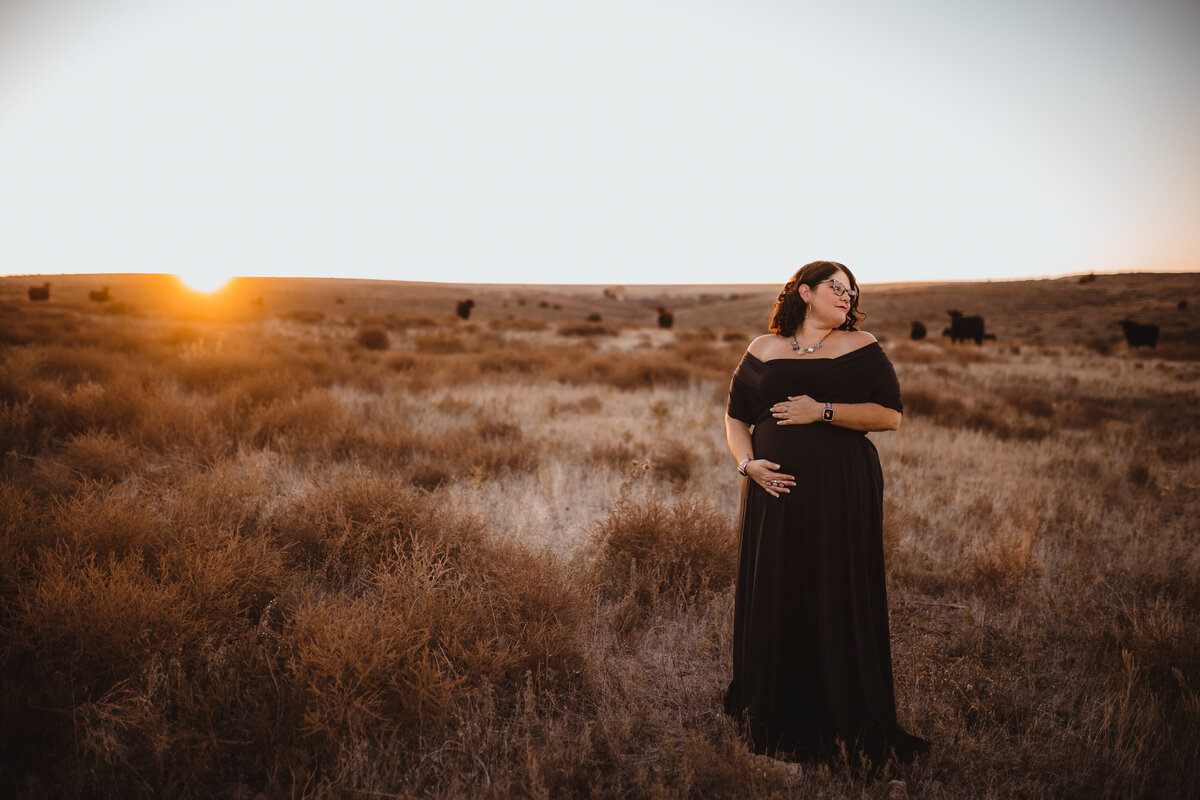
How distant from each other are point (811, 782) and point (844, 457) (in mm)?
1368

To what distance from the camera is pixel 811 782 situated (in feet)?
7.30

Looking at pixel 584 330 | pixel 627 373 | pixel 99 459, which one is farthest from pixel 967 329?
pixel 99 459

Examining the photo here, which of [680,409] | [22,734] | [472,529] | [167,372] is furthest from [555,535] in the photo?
[167,372]

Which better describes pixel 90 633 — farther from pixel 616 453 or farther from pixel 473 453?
pixel 616 453

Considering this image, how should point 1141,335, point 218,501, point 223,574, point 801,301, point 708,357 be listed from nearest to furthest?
point 801,301, point 223,574, point 218,501, point 708,357, point 1141,335

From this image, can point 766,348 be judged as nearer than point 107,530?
Yes

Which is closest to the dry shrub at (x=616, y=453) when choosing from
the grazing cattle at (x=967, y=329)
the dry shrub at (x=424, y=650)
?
the dry shrub at (x=424, y=650)

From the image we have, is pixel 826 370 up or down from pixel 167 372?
up

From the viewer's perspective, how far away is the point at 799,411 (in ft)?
7.27

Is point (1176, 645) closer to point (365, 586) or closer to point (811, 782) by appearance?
point (811, 782)

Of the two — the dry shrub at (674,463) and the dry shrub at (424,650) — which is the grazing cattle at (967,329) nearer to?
the dry shrub at (674,463)

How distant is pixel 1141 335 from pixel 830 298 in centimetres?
2896

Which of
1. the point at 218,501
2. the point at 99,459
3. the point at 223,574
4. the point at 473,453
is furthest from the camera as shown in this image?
the point at 473,453

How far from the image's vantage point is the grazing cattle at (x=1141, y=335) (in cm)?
2167
